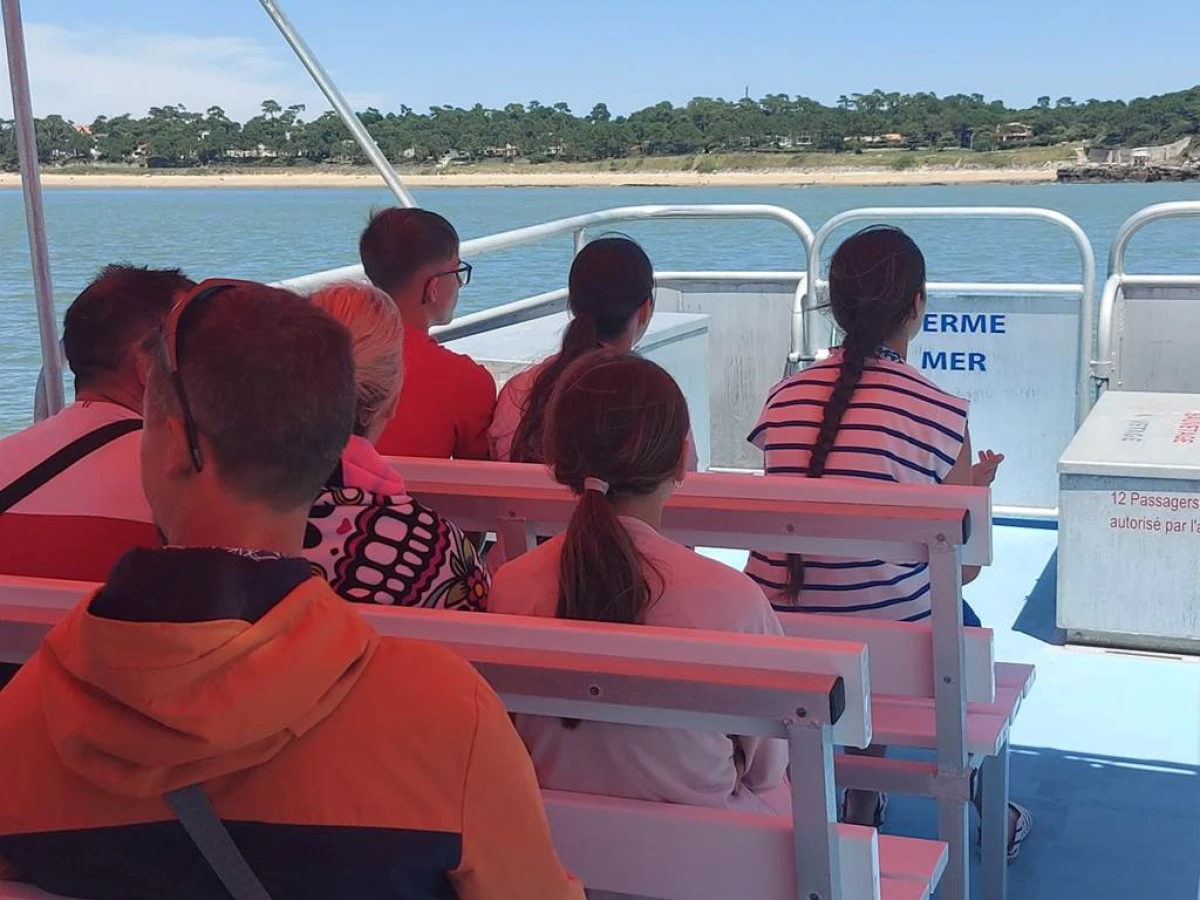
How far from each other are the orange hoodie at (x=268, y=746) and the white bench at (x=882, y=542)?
79cm

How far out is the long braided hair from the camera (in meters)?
2.22

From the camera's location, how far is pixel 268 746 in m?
0.90

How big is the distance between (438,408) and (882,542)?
0.99 m

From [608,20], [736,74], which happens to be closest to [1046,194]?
[736,74]

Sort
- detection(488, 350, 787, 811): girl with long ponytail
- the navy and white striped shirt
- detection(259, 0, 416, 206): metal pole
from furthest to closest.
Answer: detection(259, 0, 416, 206): metal pole, the navy and white striped shirt, detection(488, 350, 787, 811): girl with long ponytail

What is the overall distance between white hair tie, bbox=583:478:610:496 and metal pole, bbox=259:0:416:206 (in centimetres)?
209

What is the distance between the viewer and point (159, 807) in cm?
94

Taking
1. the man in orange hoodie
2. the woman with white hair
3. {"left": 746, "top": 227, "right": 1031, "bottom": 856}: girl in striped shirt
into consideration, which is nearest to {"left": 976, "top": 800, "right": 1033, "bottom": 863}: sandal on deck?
{"left": 746, "top": 227, "right": 1031, "bottom": 856}: girl in striped shirt

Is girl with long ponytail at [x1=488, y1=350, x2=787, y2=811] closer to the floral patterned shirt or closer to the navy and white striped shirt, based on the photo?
the floral patterned shirt

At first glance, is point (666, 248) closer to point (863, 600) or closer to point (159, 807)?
point (863, 600)

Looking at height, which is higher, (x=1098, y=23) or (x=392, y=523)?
(x=1098, y=23)

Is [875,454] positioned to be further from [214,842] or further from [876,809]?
[214,842]

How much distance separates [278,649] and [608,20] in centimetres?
3882

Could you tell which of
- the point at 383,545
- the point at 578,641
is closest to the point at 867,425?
the point at 383,545
